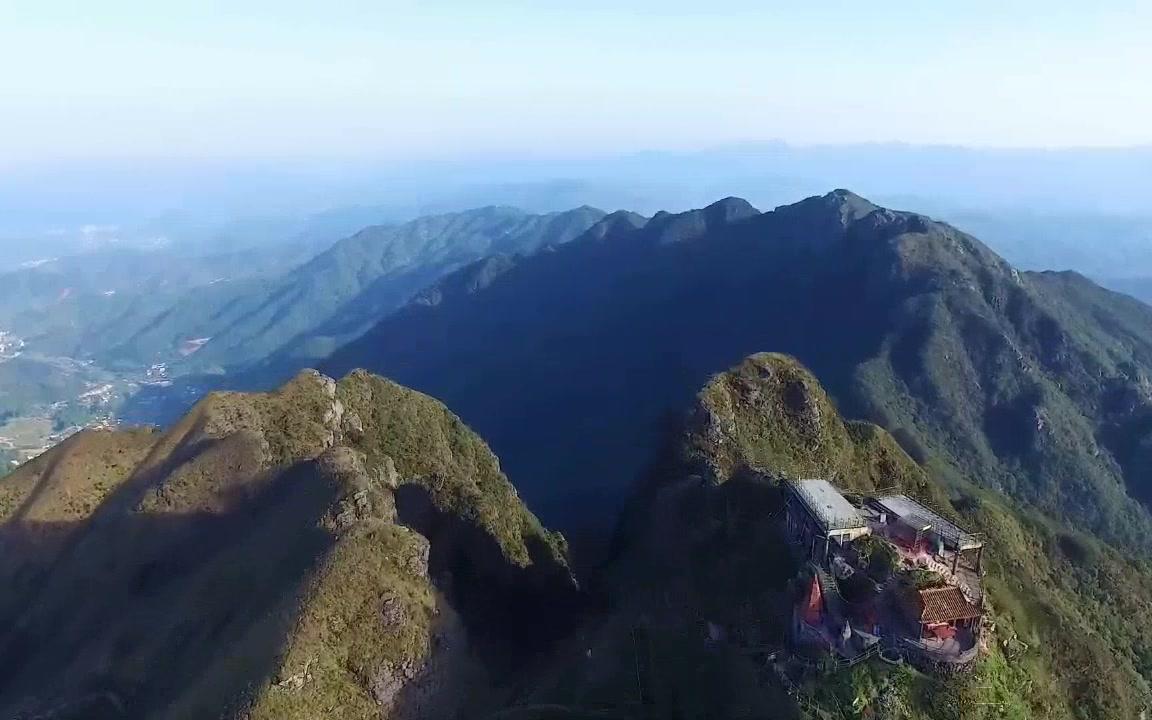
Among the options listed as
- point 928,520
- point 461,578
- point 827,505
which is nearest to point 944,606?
point 827,505

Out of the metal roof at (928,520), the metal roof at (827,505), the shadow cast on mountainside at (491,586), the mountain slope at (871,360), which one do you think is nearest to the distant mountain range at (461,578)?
the shadow cast on mountainside at (491,586)

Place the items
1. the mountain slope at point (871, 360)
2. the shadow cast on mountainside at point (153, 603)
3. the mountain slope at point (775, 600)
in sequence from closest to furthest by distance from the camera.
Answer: the mountain slope at point (775, 600)
the shadow cast on mountainside at point (153, 603)
the mountain slope at point (871, 360)

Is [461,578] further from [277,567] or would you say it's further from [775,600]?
[775,600]

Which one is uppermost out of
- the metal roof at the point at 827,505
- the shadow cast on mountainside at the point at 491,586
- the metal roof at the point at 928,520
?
the metal roof at the point at 827,505

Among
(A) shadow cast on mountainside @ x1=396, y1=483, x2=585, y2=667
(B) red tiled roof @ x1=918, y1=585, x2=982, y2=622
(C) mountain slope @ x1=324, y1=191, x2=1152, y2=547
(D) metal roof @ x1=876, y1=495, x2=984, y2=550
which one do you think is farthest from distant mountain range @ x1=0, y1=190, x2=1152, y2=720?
(C) mountain slope @ x1=324, y1=191, x2=1152, y2=547

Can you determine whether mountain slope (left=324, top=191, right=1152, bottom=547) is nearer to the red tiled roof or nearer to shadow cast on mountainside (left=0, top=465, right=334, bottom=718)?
shadow cast on mountainside (left=0, top=465, right=334, bottom=718)

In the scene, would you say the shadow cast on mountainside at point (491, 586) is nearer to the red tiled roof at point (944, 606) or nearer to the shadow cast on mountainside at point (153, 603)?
the shadow cast on mountainside at point (153, 603)
